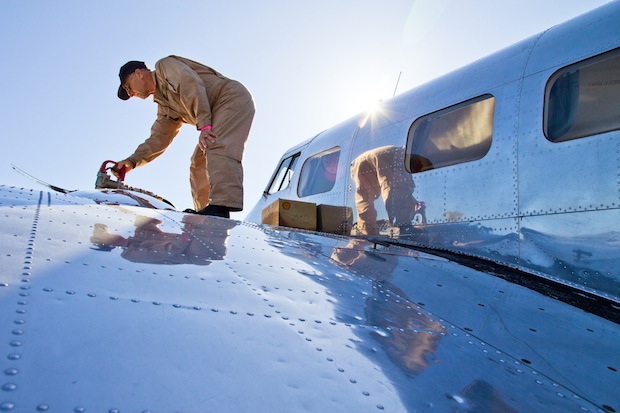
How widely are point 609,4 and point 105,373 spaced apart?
4205 millimetres

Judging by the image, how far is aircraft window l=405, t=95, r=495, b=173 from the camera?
3.90 m

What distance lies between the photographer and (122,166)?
5422mm

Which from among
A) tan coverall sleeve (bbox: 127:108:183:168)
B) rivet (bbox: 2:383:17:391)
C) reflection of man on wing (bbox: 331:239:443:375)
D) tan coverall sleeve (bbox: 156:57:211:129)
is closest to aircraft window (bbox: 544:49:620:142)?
reflection of man on wing (bbox: 331:239:443:375)

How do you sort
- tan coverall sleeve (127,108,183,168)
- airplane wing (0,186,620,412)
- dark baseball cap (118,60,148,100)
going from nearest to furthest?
airplane wing (0,186,620,412) < dark baseball cap (118,60,148,100) < tan coverall sleeve (127,108,183,168)

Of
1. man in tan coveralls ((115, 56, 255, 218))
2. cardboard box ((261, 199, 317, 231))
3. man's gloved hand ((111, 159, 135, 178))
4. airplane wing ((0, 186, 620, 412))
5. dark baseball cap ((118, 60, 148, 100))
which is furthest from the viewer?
man's gloved hand ((111, 159, 135, 178))

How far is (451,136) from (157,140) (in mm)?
3671

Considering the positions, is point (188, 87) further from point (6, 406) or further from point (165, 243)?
point (6, 406)

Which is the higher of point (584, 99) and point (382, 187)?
point (584, 99)

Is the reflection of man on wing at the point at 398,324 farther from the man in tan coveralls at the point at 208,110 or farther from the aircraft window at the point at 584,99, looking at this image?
the man in tan coveralls at the point at 208,110

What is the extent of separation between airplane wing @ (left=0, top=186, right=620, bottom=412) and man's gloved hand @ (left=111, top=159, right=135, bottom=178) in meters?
2.83

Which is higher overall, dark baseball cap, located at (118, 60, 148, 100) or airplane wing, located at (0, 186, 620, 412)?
dark baseball cap, located at (118, 60, 148, 100)

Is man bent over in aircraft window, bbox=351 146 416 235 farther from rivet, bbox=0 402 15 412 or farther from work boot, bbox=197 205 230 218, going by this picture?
rivet, bbox=0 402 15 412

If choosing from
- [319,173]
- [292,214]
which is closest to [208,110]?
[292,214]

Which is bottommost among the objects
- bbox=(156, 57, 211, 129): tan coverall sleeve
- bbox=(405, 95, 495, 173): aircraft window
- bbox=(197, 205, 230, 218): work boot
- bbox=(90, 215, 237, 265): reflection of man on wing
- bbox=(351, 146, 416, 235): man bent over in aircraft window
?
bbox=(90, 215, 237, 265): reflection of man on wing
